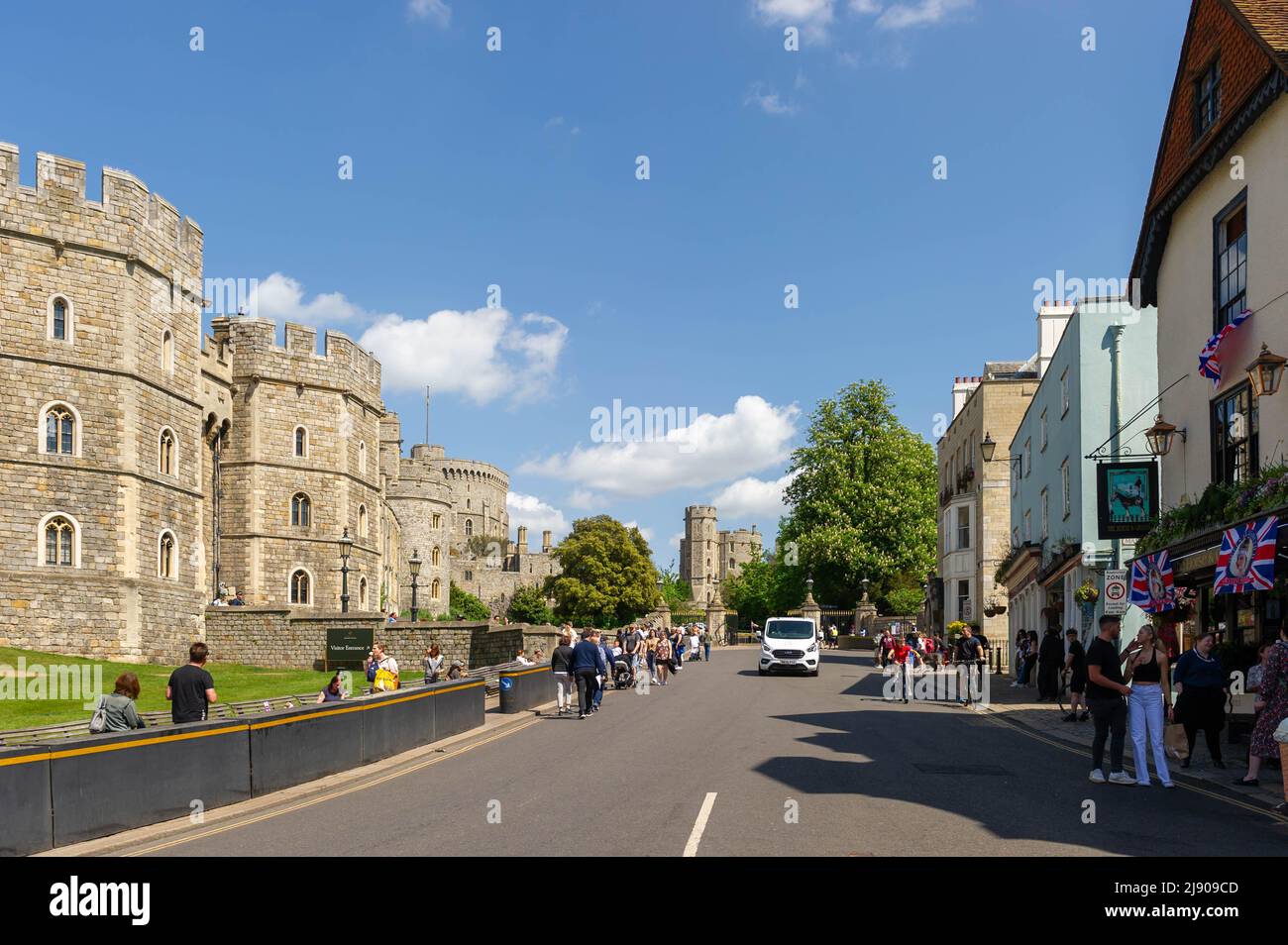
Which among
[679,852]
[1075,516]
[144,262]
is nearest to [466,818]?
[679,852]

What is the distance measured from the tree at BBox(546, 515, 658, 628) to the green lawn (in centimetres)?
4597

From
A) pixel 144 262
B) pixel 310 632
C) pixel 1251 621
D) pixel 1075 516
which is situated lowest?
pixel 310 632

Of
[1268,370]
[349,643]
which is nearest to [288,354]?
[349,643]

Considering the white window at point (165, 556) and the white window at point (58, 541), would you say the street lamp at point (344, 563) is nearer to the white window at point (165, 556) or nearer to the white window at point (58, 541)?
the white window at point (165, 556)

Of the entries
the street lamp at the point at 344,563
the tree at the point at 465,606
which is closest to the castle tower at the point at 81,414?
the street lamp at the point at 344,563

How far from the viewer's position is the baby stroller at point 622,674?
102 feet

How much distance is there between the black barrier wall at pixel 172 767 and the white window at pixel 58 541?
22.6m

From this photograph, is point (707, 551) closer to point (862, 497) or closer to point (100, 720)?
point (862, 497)

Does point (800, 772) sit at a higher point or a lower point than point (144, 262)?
lower

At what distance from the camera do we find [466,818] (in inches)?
400

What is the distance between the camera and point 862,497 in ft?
211

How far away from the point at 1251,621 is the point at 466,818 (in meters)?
13.3

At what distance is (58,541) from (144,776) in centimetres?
2694

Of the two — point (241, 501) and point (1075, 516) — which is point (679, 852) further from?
point (241, 501)
